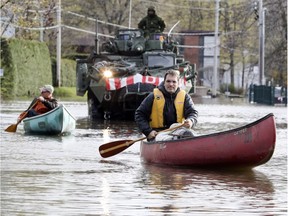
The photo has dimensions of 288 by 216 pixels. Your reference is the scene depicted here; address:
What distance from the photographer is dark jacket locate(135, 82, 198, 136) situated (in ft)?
54.9

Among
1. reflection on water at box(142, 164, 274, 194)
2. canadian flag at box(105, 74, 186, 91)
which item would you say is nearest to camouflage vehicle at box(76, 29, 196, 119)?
canadian flag at box(105, 74, 186, 91)

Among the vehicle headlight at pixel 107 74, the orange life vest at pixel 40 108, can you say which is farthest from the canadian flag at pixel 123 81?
the orange life vest at pixel 40 108

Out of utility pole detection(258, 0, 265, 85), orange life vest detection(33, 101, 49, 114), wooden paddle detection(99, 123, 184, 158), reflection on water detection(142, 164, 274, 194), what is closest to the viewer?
reflection on water detection(142, 164, 274, 194)

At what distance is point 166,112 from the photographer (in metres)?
17.0

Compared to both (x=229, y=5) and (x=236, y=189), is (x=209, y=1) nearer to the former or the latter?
(x=229, y=5)

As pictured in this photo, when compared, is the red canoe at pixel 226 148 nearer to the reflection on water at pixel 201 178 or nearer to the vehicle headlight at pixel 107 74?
the reflection on water at pixel 201 178

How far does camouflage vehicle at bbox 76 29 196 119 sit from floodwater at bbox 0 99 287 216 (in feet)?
35.7

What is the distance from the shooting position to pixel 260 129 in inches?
623

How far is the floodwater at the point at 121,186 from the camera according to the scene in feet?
37.9

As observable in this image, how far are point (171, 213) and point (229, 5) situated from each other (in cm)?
9378

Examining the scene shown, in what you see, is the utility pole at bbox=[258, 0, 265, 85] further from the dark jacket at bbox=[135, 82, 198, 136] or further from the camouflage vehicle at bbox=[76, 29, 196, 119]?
the dark jacket at bbox=[135, 82, 198, 136]

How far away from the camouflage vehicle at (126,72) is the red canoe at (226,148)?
1514 cm

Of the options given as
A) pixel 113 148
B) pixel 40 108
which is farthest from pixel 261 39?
pixel 113 148

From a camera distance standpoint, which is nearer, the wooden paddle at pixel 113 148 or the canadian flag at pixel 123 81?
the wooden paddle at pixel 113 148
